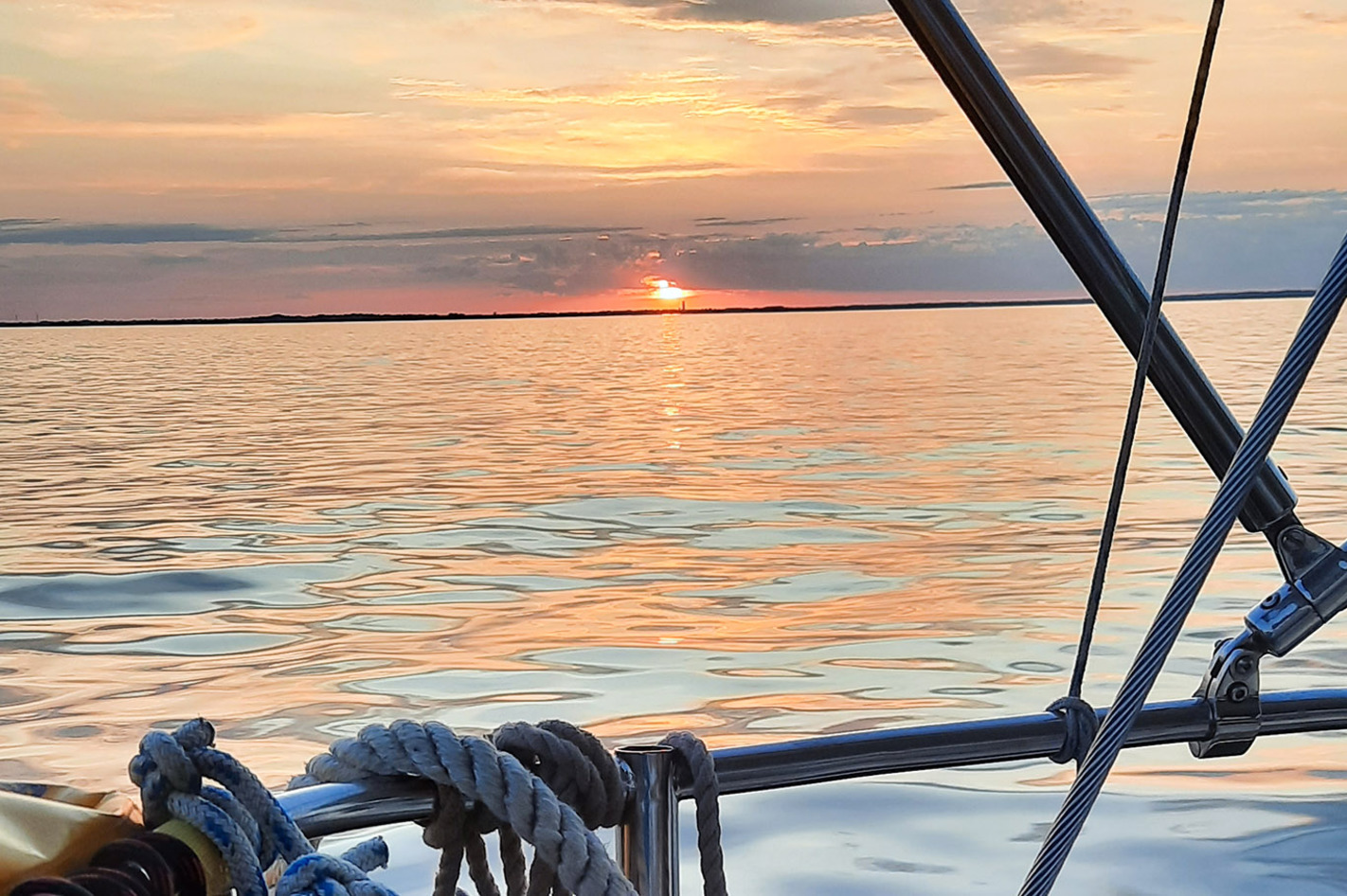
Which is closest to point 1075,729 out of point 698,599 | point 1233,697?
point 1233,697

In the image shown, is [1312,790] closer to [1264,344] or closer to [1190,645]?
[1190,645]

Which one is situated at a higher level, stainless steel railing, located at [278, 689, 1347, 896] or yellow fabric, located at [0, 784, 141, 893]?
stainless steel railing, located at [278, 689, 1347, 896]

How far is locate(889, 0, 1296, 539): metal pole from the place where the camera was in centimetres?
106

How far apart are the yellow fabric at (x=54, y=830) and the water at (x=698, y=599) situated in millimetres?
1125

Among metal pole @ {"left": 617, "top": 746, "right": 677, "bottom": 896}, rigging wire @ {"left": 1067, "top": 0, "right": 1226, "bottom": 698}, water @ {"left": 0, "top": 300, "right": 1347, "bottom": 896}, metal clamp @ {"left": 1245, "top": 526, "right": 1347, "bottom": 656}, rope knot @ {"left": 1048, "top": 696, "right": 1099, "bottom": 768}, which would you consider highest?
water @ {"left": 0, "top": 300, "right": 1347, "bottom": 896}

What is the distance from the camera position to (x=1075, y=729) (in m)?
0.98

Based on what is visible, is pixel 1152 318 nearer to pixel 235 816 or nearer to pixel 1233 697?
pixel 1233 697

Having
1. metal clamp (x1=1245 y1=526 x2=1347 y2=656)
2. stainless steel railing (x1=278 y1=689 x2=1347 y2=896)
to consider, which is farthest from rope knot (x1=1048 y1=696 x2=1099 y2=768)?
metal clamp (x1=1245 y1=526 x2=1347 y2=656)

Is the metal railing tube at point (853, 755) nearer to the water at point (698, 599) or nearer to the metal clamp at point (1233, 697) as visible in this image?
the metal clamp at point (1233, 697)

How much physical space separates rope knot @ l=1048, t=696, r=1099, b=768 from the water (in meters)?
1.00

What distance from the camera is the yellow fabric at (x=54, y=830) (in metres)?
0.58

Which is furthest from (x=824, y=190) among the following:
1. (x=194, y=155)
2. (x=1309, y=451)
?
(x=1309, y=451)

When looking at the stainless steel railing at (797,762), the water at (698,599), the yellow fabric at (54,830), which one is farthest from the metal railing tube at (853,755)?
the water at (698,599)

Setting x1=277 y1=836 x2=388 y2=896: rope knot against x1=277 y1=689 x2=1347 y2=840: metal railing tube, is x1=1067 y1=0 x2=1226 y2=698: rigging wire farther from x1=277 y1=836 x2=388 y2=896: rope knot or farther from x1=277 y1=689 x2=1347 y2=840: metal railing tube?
x1=277 y1=836 x2=388 y2=896: rope knot
